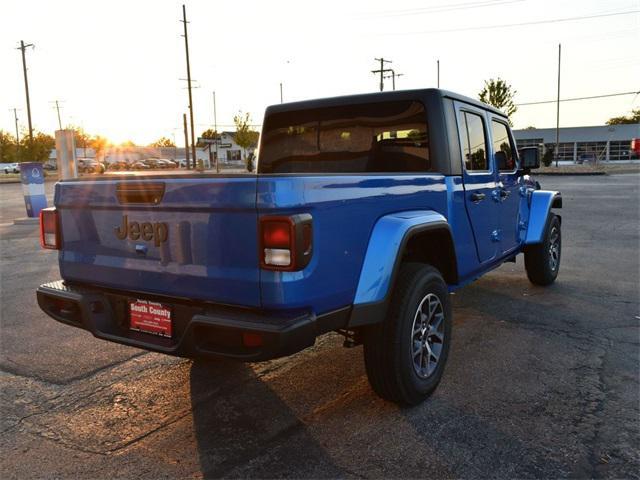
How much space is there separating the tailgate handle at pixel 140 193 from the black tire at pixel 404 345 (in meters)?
1.38

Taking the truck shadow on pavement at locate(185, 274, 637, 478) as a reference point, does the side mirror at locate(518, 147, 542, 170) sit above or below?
above

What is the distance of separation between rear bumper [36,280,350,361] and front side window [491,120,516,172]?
2816 mm

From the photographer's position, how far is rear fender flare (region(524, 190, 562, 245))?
5.76m

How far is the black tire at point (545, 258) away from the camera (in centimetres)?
608

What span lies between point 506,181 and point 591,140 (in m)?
67.7

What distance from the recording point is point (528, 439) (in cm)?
292

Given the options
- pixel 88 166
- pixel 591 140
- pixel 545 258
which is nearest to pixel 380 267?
pixel 545 258

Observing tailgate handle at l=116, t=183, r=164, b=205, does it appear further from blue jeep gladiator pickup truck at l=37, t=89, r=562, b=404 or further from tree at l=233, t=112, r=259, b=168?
tree at l=233, t=112, r=259, b=168

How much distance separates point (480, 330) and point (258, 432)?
2500 millimetres

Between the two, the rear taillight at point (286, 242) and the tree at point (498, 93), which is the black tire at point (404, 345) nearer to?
the rear taillight at point (286, 242)

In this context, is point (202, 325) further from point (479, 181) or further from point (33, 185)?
point (33, 185)

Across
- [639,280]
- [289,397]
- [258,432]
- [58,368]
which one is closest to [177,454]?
[258,432]

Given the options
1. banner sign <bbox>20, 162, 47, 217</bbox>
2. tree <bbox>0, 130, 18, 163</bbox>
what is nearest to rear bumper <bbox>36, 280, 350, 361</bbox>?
banner sign <bbox>20, 162, 47, 217</bbox>

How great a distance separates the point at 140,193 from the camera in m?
2.85
